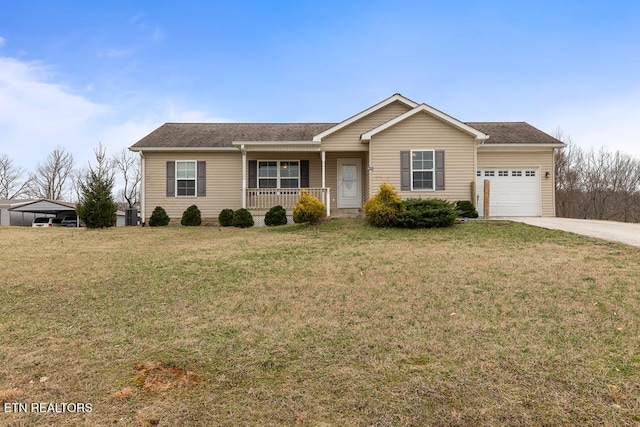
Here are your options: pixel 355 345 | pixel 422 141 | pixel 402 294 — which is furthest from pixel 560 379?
pixel 422 141

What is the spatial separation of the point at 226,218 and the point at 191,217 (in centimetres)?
157

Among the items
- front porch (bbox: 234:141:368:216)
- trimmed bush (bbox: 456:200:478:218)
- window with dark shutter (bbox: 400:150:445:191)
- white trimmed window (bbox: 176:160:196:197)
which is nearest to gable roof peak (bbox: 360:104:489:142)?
window with dark shutter (bbox: 400:150:445:191)

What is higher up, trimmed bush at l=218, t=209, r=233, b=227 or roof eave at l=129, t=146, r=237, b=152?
roof eave at l=129, t=146, r=237, b=152

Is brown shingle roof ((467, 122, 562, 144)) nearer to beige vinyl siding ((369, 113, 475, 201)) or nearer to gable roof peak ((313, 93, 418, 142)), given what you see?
beige vinyl siding ((369, 113, 475, 201))

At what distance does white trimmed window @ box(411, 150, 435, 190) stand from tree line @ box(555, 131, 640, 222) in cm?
2047

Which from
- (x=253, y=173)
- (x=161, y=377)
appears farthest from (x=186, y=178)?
(x=161, y=377)

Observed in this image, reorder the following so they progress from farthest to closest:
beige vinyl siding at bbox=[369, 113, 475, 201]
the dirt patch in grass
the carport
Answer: the carport, beige vinyl siding at bbox=[369, 113, 475, 201], the dirt patch in grass

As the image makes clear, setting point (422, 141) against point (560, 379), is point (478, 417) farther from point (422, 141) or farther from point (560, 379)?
point (422, 141)

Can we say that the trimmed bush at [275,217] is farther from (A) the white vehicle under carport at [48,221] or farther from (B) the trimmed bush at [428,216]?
(A) the white vehicle under carport at [48,221]

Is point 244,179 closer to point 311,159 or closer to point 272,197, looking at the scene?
point 272,197

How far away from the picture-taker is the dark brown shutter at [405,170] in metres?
14.3

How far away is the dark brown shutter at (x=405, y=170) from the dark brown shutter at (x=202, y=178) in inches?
347

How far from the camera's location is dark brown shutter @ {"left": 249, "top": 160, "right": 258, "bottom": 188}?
1630 centimetres

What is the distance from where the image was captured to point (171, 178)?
53.0ft
